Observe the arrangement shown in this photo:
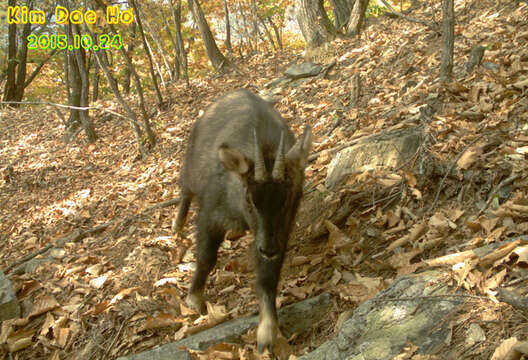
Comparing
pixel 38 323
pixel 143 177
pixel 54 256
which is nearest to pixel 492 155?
pixel 38 323

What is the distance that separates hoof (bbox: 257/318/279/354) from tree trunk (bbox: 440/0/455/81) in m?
3.83

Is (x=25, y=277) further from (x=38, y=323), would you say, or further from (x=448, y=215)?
(x=448, y=215)

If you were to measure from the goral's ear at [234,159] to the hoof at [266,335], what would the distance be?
117 centimetres

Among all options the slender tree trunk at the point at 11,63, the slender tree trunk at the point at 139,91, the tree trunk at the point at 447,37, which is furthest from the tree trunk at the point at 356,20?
the slender tree trunk at the point at 11,63

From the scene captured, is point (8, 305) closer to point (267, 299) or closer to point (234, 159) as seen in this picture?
point (267, 299)

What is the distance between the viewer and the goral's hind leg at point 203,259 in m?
3.83

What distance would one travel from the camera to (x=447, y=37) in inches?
194

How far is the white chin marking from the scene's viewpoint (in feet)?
9.94

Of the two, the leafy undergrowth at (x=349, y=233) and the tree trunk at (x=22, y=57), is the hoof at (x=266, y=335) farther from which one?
the tree trunk at (x=22, y=57)

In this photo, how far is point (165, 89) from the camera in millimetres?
12203

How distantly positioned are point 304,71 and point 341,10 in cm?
281

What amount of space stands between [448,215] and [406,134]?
1327mm

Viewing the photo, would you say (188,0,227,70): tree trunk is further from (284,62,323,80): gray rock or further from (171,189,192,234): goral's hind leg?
(171,189,192,234): goral's hind leg
